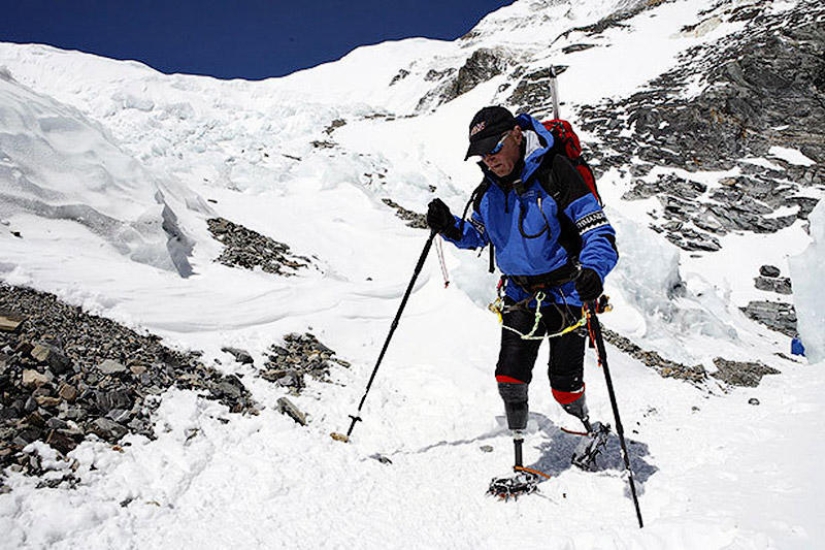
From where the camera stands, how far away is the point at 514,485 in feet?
11.4

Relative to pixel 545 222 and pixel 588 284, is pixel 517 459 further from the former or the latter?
pixel 545 222

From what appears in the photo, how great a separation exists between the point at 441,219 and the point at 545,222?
850mm

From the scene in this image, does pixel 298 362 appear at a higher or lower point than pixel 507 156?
lower

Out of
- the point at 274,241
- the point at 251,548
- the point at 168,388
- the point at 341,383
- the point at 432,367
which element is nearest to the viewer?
the point at 251,548

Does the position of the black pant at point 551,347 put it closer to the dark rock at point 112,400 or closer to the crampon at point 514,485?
the crampon at point 514,485

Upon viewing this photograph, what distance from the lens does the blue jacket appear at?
3.26 m

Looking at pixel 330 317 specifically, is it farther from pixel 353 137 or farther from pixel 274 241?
pixel 353 137

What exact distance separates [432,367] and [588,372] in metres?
2.27

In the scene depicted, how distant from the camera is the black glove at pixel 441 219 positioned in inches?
153

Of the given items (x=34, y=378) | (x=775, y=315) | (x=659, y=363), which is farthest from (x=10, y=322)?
(x=775, y=315)

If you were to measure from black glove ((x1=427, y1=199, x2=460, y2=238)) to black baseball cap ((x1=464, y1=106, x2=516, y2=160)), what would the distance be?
0.61 meters

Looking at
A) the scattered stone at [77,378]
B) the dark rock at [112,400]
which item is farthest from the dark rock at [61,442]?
the dark rock at [112,400]

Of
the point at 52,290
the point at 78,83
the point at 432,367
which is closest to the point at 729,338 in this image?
the point at 432,367

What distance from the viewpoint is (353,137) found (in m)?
39.0
